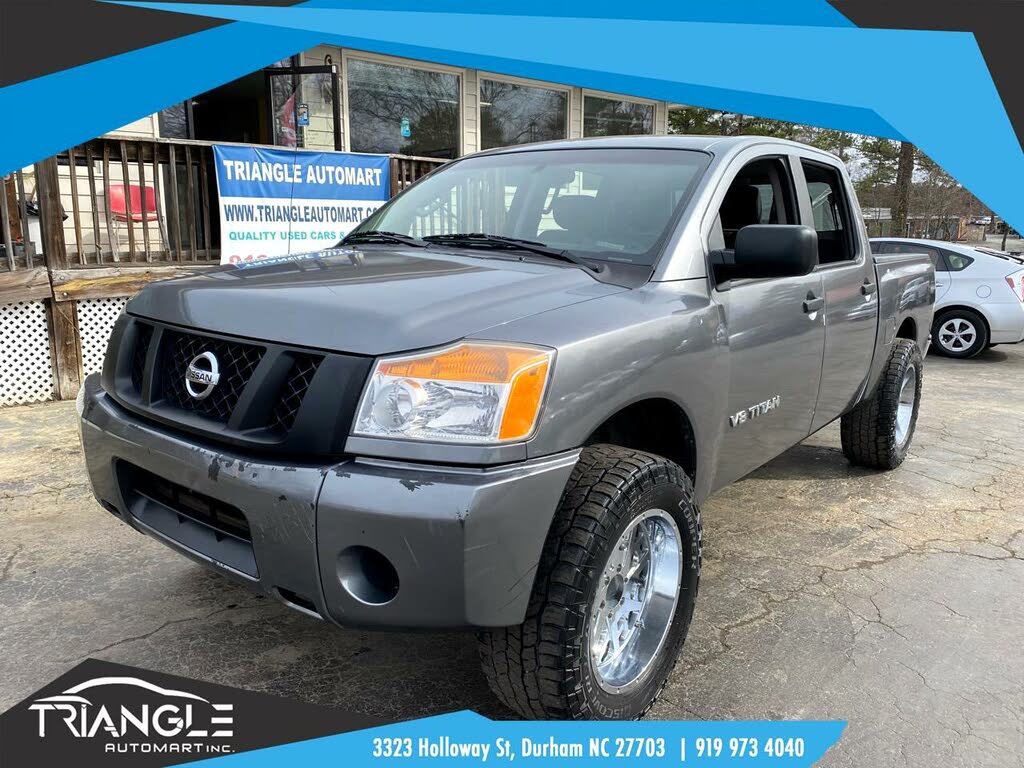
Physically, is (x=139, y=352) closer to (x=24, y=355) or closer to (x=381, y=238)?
(x=381, y=238)

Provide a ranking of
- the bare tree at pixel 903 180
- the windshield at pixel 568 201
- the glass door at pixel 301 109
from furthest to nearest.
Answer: the bare tree at pixel 903 180 < the glass door at pixel 301 109 < the windshield at pixel 568 201

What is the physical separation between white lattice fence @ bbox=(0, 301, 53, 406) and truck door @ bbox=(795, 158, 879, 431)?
241 inches

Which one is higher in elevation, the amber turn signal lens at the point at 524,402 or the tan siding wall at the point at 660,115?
the tan siding wall at the point at 660,115

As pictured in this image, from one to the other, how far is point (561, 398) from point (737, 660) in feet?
4.61

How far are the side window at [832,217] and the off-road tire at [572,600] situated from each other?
2476mm

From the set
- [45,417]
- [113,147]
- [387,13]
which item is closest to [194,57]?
[113,147]

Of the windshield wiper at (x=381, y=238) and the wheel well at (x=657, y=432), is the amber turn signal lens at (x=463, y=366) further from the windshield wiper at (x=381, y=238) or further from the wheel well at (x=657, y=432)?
the windshield wiper at (x=381, y=238)

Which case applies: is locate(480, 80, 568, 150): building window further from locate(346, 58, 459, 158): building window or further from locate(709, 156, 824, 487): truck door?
locate(709, 156, 824, 487): truck door

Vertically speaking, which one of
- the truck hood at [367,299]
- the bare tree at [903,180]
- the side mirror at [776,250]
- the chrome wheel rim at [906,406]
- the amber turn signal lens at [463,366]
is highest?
the bare tree at [903,180]

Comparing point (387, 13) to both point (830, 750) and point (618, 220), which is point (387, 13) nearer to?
point (618, 220)

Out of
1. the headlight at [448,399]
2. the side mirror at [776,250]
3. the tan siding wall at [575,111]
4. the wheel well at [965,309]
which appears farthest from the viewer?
the tan siding wall at [575,111]

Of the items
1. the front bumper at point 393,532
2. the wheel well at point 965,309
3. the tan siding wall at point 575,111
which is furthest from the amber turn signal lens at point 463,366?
the tan siding wall at point 575,111

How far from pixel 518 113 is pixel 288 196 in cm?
637

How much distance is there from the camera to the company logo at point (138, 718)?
2479 millimetres
